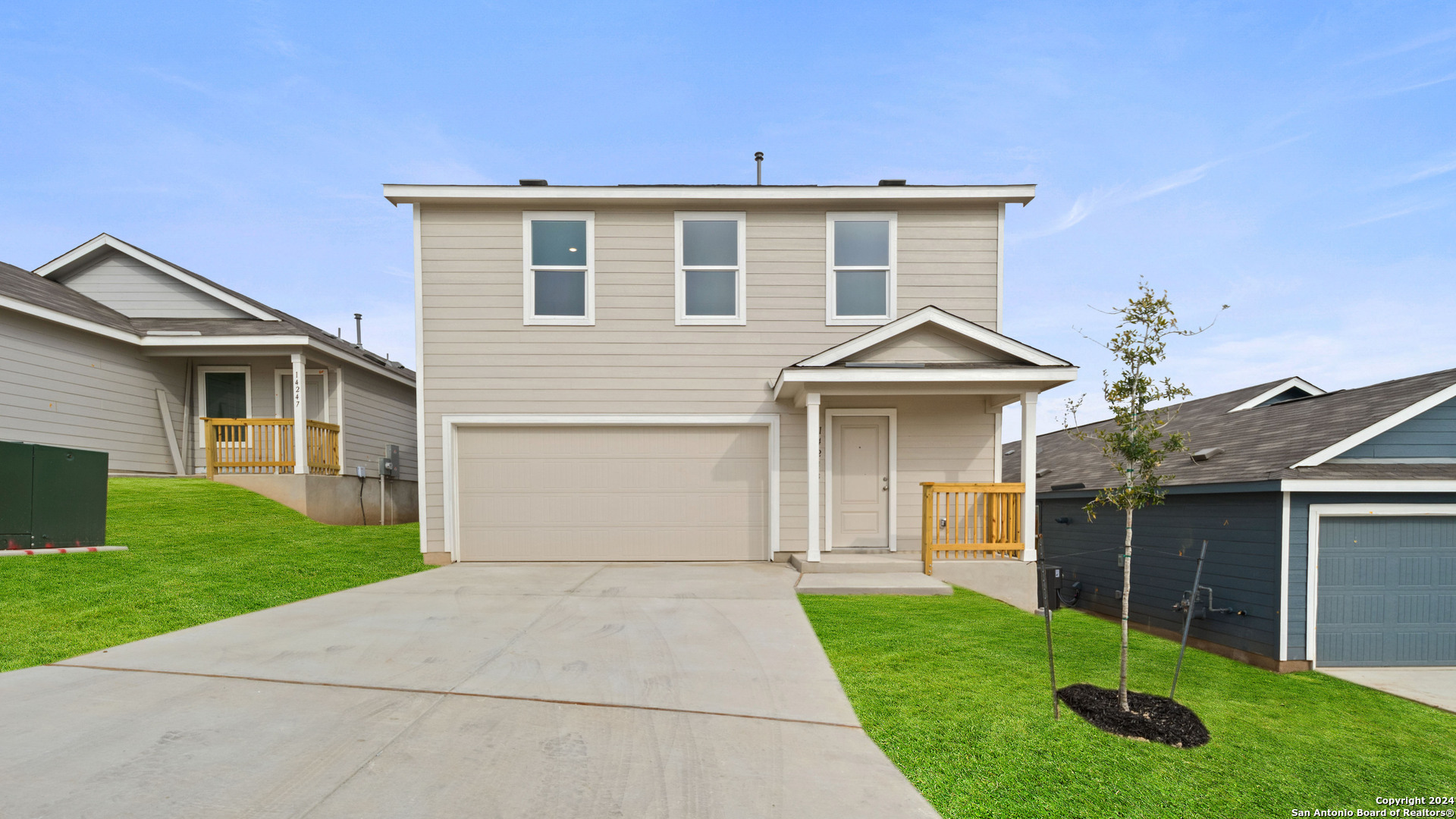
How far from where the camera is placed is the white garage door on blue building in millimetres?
7602

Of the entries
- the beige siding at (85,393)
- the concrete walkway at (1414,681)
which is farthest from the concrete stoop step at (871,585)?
→ the beige siding at (85,393)

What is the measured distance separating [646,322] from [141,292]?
12.4 m

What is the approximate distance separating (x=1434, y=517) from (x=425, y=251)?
1319cm

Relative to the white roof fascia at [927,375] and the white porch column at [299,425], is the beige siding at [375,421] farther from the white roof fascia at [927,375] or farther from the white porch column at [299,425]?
the white roof fascia at [927,375]

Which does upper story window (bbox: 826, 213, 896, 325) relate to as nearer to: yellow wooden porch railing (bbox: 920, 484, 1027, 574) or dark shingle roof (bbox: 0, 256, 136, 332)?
yellow wooden porch railing (bbox: 920, 484, 1027, 574)

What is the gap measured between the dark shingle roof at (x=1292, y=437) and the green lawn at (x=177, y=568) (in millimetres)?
10658

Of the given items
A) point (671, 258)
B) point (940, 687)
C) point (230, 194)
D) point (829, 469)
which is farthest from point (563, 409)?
point (230, 194)

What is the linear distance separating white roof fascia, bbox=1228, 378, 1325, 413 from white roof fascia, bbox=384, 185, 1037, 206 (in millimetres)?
6573

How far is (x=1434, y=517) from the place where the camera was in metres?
7.68

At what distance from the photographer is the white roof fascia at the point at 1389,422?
771 centimetres

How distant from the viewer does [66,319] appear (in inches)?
460

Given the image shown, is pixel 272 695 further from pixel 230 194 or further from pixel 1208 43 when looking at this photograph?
pixel 230 194

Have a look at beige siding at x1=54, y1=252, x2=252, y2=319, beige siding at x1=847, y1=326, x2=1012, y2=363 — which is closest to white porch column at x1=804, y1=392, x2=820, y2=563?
beige siding at x1=847, y1=326, x2=1012, y2=363

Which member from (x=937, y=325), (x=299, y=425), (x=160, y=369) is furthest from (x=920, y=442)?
(x=160, y=369)
